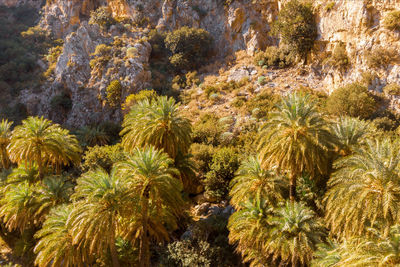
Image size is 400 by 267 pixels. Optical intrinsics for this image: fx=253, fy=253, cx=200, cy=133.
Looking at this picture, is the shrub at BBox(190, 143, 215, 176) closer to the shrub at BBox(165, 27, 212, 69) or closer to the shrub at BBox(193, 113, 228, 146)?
the shrub at BBox(193, 113, 228, 146)

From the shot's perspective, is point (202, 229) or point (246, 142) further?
point (246, 142)

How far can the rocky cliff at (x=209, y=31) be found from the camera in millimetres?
28423

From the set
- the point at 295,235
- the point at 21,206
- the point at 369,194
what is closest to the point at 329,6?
the point at 369,194

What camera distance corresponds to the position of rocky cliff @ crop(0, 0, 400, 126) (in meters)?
28.4

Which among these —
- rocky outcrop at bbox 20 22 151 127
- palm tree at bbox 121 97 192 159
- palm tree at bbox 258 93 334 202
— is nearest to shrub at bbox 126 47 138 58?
rocky outcrop at bbox 20 22 151 127

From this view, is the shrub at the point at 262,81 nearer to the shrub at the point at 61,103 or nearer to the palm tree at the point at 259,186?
the palm tree at the point at 259,186

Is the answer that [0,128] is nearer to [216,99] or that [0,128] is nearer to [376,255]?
[216,99]

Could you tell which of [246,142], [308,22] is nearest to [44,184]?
[246,142]

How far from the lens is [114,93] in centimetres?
4047

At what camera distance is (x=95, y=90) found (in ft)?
141

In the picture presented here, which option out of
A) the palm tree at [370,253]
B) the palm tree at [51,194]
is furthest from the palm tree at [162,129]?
the palm tree at [370,253]

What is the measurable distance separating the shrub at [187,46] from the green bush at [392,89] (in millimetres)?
29941

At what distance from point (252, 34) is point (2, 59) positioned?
56889mm

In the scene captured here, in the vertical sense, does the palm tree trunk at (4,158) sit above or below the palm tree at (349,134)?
below
